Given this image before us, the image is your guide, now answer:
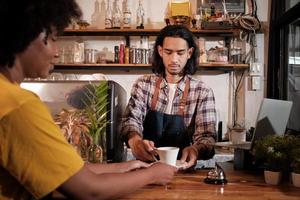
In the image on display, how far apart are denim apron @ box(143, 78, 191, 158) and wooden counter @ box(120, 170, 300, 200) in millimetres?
720

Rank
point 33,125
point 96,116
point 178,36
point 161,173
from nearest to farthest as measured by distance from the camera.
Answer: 1. point 33,125
2. point 161,173
3. point 96,116
4. point 178,36

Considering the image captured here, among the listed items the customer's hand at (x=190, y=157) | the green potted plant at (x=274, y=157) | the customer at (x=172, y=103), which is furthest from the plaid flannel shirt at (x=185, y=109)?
the green potted plant at (x=274, y=157)

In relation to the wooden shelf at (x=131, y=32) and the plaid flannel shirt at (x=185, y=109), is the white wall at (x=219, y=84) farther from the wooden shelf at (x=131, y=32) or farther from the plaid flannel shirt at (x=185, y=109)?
the plaid flannel shirt at (x=185, y=109)

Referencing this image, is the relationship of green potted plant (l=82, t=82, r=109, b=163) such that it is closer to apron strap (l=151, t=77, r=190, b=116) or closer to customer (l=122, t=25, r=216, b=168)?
customer (l=122, t=25, r=216, b=168)

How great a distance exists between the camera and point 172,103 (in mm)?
2121

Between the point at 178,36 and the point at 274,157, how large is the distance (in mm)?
1131

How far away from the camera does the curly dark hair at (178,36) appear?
2.17 m

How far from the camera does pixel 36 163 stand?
2.48 feet

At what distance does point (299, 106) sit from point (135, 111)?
51.9 inches

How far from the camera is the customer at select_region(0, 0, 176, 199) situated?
29.4 inches

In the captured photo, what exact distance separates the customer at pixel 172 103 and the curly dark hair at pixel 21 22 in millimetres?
1088

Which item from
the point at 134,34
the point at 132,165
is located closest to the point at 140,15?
the point at 134,34

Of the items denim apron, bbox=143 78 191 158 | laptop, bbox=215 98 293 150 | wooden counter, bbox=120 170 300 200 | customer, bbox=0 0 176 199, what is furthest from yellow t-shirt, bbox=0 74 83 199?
denim apron, bbox=143 78 191 158

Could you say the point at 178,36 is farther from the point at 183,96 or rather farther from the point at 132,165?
the point at 132,165
